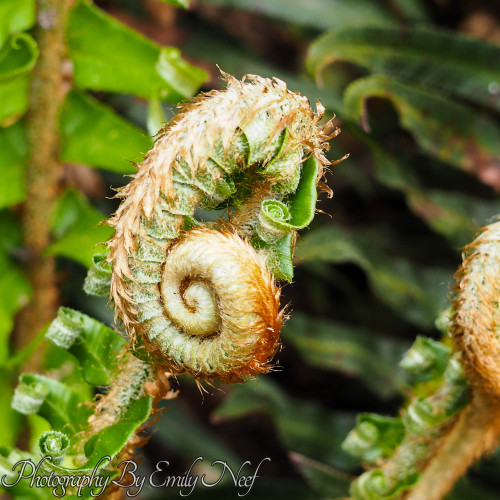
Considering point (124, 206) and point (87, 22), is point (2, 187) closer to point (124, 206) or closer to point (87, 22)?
point (87, 22)

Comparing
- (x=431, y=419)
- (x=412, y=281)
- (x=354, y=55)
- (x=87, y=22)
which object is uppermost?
(x=354, y=55)

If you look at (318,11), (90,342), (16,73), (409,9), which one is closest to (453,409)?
(90,342)

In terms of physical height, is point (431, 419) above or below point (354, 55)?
below

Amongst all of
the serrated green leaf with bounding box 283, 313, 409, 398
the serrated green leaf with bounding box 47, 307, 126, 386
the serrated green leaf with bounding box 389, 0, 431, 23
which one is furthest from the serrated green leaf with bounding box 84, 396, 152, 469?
the serrated green leaf with bounding box 389, 0, 431, 23

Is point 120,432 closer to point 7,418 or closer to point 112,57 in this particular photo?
point 7,418

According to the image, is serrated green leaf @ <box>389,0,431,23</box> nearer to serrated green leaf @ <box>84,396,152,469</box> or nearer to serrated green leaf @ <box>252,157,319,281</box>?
serrated green leaf @ <box>252,157,319,281</box>

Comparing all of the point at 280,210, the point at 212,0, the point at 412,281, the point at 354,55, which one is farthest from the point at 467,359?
the point at 212,0
